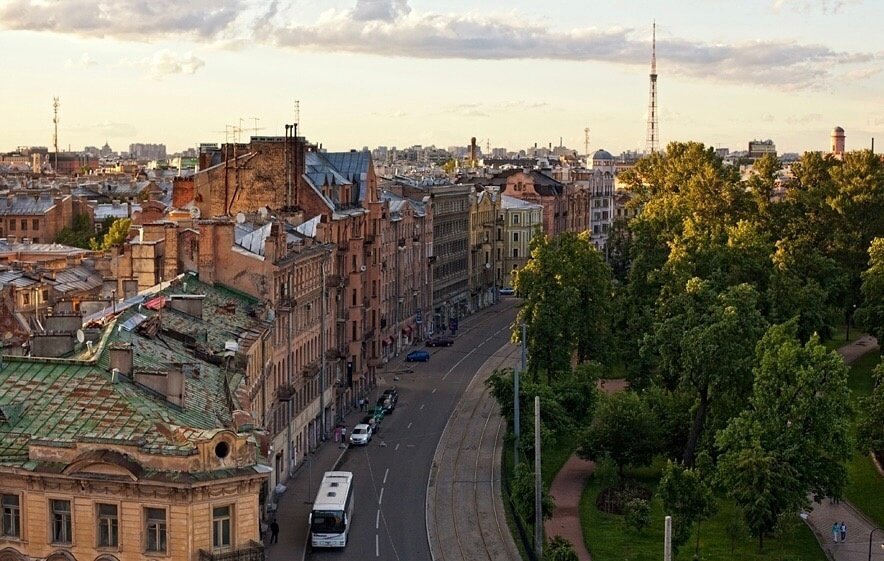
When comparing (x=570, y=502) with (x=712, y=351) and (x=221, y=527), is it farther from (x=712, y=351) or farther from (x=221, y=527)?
(x=221, y=527)

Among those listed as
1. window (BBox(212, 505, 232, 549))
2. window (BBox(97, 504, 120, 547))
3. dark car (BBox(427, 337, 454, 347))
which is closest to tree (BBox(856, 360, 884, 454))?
window (BBox(212, 505, 232, 549))

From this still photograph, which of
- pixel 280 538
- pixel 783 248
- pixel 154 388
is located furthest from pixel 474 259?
pixel 154 388

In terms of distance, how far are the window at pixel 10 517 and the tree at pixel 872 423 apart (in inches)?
1745

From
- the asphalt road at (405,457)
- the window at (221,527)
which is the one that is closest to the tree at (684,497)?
the asphalt road at (405,457)

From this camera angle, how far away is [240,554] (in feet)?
134

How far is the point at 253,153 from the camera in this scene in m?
96.1

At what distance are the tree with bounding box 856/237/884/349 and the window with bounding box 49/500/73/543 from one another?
228 ft

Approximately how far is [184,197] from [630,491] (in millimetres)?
39642

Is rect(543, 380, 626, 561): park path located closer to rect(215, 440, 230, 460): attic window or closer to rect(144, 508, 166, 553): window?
rect(215, 440, 230, 460): attic window

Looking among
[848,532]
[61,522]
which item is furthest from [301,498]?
[61,522]

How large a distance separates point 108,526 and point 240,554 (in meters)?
3.89

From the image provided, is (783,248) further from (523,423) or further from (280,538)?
(280,538)

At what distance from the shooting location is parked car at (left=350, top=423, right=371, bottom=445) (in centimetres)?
8694

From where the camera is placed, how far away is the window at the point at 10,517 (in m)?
40.8
